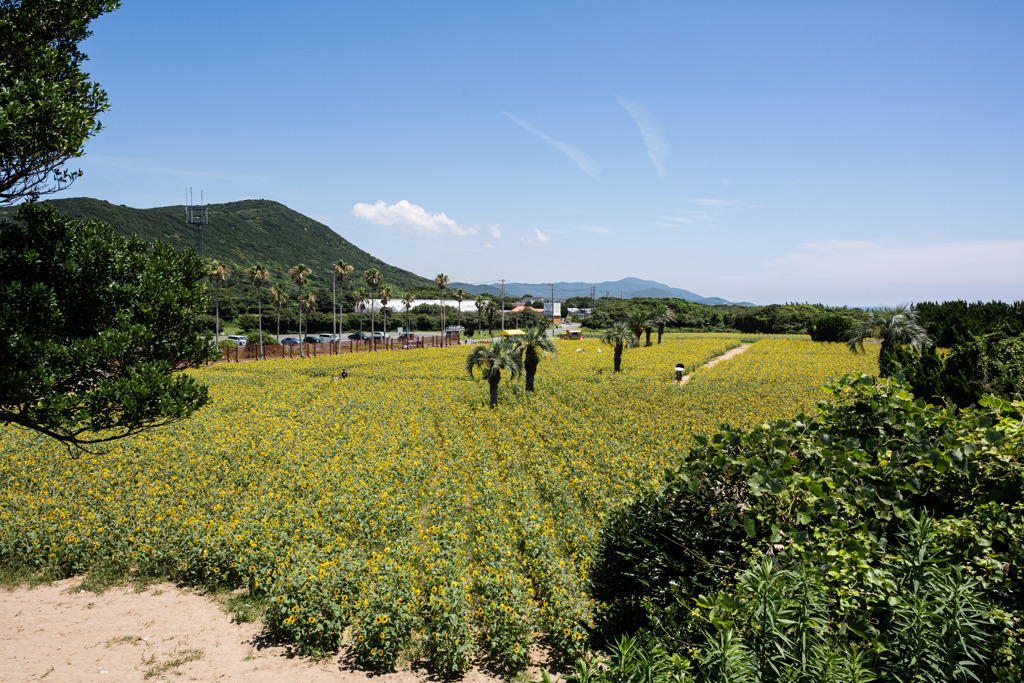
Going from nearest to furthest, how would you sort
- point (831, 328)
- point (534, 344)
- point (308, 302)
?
point (534, 344), point (831, 328), point (308, 302)

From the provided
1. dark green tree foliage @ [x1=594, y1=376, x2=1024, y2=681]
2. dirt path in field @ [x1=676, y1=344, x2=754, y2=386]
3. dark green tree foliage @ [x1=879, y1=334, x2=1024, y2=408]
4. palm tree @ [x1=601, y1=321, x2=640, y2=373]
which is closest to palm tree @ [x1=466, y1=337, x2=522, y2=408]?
dirt path in field @ [x1=676, y1=344, x2=754, y2=386]

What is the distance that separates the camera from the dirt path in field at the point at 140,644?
24.1 feet

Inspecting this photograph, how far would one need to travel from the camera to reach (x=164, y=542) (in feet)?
34.6

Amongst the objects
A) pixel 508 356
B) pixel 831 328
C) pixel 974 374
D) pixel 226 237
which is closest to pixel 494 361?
pixel 508 356

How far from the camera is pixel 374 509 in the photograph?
12102 mm

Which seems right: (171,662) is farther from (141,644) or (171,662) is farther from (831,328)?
(831,328)

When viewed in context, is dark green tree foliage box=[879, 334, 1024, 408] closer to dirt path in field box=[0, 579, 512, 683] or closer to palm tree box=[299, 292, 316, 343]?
dirt path in field box=[0, 579, 512, 683]

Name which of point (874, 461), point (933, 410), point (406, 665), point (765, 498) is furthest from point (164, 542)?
point (933, 410)

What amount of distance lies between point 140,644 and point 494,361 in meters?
20.1

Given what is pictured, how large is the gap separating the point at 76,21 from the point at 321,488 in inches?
430

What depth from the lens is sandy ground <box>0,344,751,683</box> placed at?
7.35m

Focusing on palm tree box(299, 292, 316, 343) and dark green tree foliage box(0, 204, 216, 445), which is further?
palm tree box(299, 292, 316, 343)

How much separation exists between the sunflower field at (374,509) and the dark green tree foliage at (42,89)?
24.0 feet

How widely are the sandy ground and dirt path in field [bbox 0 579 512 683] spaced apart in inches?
0.6
